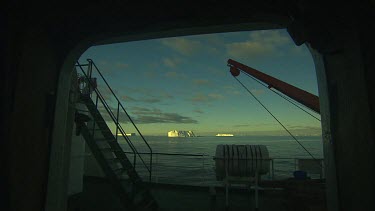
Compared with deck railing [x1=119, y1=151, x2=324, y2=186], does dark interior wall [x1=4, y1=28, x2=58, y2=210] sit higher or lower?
higher

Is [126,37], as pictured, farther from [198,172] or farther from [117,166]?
[198,172]

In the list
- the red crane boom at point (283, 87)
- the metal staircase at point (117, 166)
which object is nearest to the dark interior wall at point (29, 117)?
the metal staircase at point (117, 166)

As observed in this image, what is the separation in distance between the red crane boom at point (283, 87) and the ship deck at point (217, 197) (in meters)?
6.65

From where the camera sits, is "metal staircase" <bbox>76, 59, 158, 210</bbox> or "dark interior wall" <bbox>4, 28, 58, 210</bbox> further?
"metal staircase" <bbox>76, 59, 158, 210</bbox>

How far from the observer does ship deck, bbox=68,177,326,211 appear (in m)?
6.89

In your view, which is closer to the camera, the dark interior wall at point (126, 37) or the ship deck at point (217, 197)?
the dark interior wall at point (126, 37)

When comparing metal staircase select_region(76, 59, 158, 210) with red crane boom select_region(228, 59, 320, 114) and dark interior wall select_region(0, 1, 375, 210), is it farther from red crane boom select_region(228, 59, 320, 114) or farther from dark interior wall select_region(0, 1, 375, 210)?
red crane boom select_region(228, 59, 320, 114)

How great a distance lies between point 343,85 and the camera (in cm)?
199

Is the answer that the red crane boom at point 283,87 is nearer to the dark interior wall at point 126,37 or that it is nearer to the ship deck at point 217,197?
the ship deck at point 217,197

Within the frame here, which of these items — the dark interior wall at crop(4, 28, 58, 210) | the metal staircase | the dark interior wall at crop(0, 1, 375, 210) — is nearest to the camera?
the dark interior wall at crop(0, 1, 375, 210)

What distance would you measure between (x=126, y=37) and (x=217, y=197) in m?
7.36

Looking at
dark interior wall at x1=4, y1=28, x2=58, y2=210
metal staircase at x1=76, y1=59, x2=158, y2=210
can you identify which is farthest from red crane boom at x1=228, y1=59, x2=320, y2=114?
dark interior wall at x1=4, y1=28, x2=58, y2=210

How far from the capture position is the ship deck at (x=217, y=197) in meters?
6.89

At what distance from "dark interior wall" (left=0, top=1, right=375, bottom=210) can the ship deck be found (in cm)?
447
